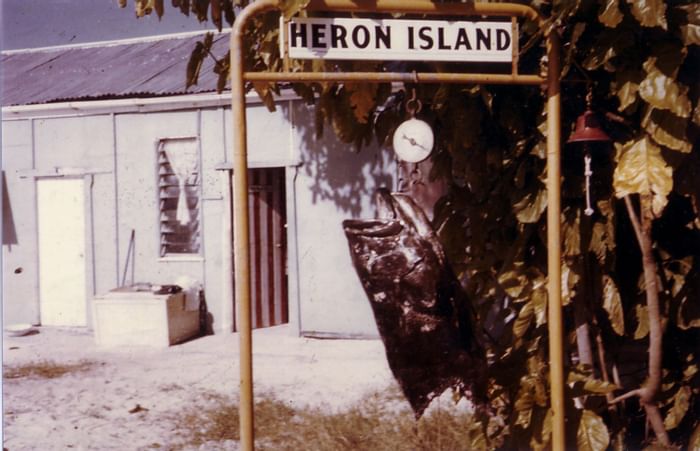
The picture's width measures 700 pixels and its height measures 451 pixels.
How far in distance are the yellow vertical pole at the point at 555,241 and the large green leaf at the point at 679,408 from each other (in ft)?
2.82

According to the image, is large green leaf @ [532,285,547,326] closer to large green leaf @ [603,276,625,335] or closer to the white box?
large green leaf @ [603,276,625,335]

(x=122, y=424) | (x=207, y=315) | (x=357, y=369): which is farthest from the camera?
(x=207, y=315)

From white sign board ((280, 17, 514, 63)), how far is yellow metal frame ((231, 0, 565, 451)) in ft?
0.21

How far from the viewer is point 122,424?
17.8 ft

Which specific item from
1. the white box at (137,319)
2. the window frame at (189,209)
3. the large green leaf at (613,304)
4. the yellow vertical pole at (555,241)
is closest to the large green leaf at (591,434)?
the yellow vertical pole at (555,241)

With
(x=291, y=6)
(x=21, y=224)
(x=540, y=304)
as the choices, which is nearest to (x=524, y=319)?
(x=540, y=304)

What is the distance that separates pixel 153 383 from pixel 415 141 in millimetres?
4729

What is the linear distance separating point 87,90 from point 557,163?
8115mm

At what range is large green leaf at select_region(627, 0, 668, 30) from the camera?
2.73 m

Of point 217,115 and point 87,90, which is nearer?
point 217,115

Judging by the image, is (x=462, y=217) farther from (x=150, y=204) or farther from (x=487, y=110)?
(x=150, y=204)

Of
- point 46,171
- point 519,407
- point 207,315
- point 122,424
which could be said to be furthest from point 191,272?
point 519,407

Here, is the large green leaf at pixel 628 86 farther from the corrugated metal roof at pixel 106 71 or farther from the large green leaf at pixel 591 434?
the corrugated metal roof at pixel 106 71

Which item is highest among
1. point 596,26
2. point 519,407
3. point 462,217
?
point 596,26
